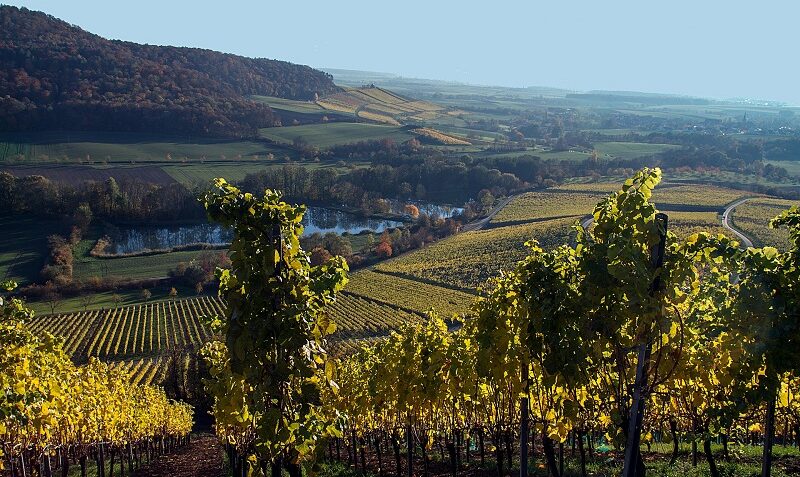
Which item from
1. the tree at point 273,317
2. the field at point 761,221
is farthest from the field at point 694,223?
the tree at point 273,317

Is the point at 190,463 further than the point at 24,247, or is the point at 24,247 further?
the point at 24,247

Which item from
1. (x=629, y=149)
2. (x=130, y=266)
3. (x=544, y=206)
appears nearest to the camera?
(x=130, y=266)

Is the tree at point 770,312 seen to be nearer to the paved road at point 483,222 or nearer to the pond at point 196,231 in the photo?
the pond at point 196,231

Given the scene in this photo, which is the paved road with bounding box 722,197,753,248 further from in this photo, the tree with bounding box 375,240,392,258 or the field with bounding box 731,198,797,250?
the tree with bounding box 375,240,392,258

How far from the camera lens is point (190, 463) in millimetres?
23016

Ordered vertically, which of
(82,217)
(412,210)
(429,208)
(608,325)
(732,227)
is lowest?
(429,208)

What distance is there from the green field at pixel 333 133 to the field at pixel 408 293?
92466 mm

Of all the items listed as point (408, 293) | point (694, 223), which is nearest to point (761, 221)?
point (694, 223)

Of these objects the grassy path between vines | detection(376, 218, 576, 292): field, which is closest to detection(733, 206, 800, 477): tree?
the grassy path between vines

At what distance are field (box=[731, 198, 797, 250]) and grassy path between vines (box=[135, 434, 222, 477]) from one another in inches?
2090

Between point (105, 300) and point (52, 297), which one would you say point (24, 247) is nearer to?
point (52, 297)

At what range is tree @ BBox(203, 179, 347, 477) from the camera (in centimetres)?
598

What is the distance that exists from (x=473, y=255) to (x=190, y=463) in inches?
2064

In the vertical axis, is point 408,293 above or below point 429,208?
above
